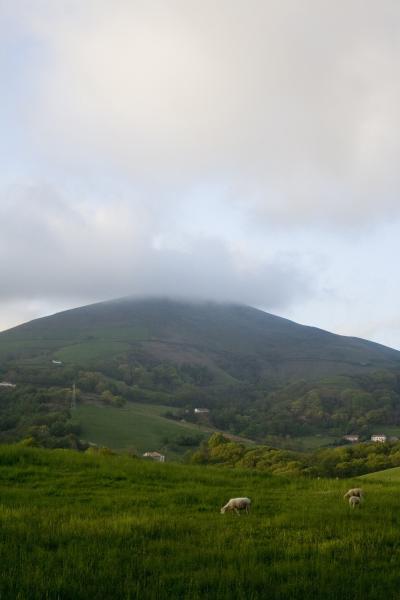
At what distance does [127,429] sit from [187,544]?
115387 millimetres

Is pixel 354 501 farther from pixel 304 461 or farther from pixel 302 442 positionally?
pixel 302 442

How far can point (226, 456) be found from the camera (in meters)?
56.2

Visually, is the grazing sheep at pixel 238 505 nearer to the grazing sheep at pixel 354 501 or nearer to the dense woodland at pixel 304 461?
the grazing sheep at pixel 354 501

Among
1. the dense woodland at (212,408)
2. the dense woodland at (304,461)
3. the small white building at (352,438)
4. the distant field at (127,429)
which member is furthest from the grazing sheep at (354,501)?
the small white building at (352,438)

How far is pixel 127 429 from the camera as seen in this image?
122 m

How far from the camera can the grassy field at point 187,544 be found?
8109mm

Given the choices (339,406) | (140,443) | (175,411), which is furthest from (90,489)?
(339,406)

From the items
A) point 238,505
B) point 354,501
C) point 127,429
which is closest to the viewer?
point 238,505

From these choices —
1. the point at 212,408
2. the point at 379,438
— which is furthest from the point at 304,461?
the point at 212,408

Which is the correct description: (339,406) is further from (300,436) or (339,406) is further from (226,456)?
(226,456)

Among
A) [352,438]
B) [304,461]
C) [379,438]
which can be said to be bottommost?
[352,438]

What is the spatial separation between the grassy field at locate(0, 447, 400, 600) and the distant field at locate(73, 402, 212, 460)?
87206 millimetres

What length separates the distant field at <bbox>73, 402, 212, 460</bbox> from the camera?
361ft

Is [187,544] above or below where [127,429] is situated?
above
